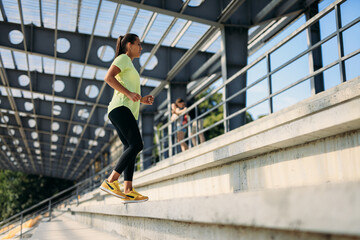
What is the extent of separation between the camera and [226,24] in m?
10.4

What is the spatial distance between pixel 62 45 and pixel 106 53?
1.62m

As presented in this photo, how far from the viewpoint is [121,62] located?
3.84m

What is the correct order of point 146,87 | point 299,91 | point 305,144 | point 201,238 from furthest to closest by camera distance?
point 146,87 → point 299,91 → point 305,144 → point 201,238

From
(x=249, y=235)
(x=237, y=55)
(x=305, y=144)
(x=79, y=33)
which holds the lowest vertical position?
(x=249, y=235)

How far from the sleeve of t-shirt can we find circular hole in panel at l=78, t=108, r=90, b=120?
2088 cm

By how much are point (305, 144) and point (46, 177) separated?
65.0 metres

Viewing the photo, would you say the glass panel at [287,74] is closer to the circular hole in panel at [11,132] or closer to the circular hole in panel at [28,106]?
the circular hole in panel at [28,106]

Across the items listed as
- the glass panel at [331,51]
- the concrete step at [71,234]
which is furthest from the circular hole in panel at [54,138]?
the glass panel at [331,51]

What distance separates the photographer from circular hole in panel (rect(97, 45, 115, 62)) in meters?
14.9

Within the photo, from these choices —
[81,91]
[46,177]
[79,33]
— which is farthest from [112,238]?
[46,177]

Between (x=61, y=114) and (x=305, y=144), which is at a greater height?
(x=61, y=114)

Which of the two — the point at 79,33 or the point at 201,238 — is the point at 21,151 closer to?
the point at 79,33

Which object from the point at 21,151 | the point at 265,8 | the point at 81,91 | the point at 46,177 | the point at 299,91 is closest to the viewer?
the point at 299,91

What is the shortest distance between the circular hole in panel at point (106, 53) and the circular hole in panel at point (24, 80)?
5.88m
